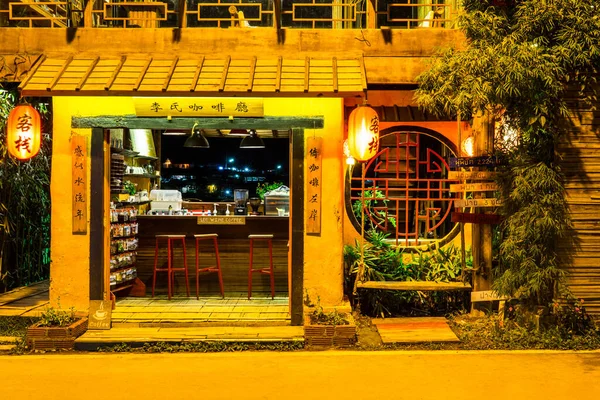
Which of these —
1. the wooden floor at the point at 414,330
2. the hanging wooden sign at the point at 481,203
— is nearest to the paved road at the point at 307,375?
the wooden floor at the point at 414,330

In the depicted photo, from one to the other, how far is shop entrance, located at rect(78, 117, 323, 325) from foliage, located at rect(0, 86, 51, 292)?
82.6 inches

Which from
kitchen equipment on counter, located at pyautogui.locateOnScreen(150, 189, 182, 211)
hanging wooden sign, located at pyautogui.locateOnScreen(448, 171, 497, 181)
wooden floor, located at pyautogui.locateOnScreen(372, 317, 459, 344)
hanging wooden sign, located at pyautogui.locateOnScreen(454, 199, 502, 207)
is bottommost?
wooden floor, located at pyautogui.locateOnScreen(372, 317, 459, 344)

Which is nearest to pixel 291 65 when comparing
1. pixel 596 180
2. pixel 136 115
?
pixel 136 115

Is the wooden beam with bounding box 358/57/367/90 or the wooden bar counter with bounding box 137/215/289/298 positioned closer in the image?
the wooden beam with bounding box 358/57/367/90

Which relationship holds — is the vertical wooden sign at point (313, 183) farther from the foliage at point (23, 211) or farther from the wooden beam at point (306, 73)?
the foliage at point (23, 211)

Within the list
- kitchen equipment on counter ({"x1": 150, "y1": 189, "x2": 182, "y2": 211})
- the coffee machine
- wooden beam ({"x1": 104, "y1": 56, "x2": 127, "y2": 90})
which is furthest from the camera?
kitchen equipment on counter ({"x1": 150, "y1": 189, "x2": 182, "y2": 211})

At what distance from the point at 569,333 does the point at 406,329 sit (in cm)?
245

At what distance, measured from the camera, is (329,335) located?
8906 millimetres

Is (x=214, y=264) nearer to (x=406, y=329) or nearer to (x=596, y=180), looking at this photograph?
(x=406, y=329)

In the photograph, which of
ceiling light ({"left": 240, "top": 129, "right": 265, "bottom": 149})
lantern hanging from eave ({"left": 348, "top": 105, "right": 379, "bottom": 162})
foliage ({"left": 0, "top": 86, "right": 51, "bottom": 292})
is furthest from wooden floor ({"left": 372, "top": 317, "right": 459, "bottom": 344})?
foliage ({"left": 0, "top": 86, "right": 51, "bottom": 292})

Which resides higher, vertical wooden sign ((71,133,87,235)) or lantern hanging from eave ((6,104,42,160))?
lantern hanging from eave ((6,104,42,160))

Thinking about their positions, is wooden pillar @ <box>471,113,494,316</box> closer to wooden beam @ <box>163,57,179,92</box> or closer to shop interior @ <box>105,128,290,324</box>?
shop interior @ <box>105,128,290,324</box>

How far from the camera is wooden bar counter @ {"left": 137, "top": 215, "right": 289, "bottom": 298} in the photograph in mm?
12016

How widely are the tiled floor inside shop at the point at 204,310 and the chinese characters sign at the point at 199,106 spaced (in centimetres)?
339
